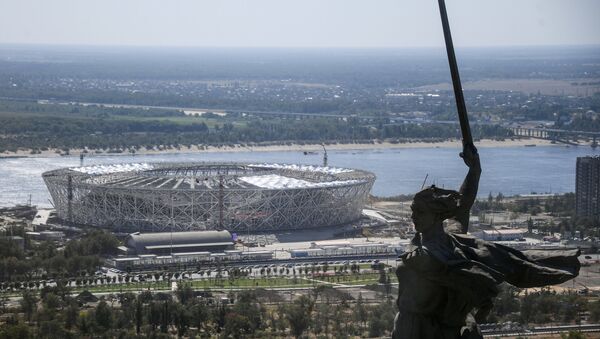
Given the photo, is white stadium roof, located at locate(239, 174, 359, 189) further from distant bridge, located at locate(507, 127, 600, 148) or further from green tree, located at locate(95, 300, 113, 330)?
distant bridge, located at locate(507, 127, 600, 148)

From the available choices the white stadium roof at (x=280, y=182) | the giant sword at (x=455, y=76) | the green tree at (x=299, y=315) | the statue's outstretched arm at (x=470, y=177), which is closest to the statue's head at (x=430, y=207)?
the statue's outstretched arm at (x=470, y=177)

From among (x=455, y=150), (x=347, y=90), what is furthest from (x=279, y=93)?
(x=455, y=150)

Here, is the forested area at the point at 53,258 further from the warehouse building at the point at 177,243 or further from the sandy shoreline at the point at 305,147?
the sandy shoreline at the point at 305,147

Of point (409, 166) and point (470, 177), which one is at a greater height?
point (470, 177)

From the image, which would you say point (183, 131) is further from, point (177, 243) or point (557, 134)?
point (177, 243)

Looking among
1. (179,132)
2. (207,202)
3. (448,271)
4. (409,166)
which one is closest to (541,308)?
(207,202)

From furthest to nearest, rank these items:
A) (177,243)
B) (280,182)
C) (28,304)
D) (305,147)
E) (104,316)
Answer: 1. (305,147)
2. (280,182)
3. (177,243)
4. (28,304)
5. (104,316)

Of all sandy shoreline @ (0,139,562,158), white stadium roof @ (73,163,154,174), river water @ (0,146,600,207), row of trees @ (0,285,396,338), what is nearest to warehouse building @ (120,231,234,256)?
row of trees @ (0,285,396,338)
